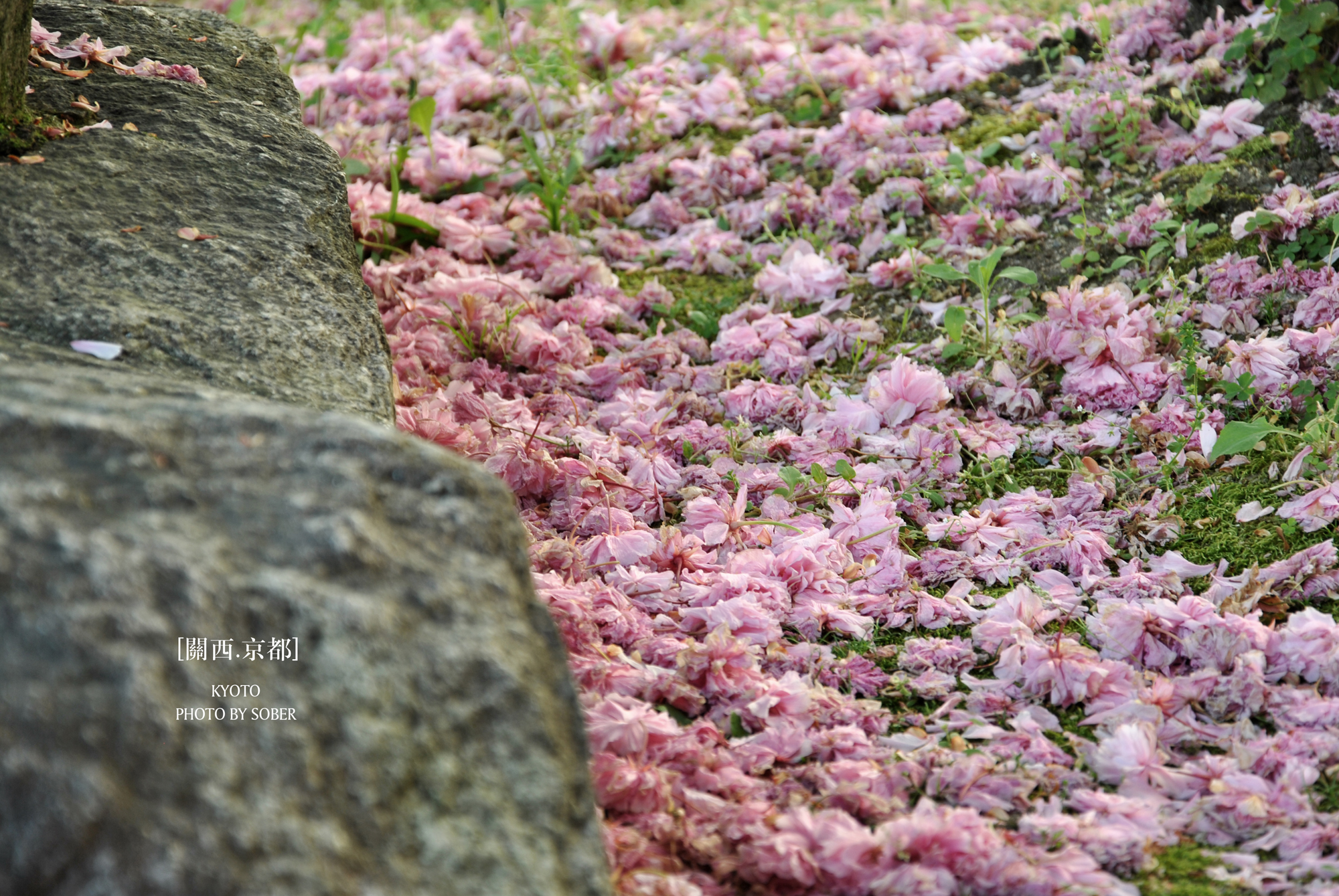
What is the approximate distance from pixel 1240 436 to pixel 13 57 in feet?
9.37

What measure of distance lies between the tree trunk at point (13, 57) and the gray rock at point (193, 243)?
0.33ft

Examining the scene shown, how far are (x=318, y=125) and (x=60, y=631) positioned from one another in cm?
427

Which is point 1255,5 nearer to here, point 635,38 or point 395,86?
point 635,38

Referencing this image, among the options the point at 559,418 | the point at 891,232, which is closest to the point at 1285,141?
the point at 891,232

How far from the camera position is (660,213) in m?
4.26

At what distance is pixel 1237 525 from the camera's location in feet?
8.13

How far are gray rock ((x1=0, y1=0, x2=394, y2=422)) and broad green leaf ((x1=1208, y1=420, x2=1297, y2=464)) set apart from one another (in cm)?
184

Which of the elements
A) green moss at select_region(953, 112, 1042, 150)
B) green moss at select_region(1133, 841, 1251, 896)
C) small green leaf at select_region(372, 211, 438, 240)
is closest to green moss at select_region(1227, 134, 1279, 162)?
green moss at select_region(953, 112, 1042, 150)

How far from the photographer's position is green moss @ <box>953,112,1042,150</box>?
4.17 metres

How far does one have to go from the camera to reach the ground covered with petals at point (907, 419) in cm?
181

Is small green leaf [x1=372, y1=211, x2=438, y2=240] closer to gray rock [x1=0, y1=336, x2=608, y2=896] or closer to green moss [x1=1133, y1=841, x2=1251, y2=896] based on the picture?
gray rock [x1=0, y1=336, x2=608, y2=896]

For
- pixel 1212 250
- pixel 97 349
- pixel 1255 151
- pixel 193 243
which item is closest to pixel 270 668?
pixel 97 349

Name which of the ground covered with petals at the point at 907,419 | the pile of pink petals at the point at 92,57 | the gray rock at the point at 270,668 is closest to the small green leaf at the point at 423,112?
the ground covered with petals at the point at 907,419

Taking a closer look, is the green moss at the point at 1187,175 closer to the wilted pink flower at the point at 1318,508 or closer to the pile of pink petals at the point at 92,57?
the wilted pink flower at the point at 1318,508
